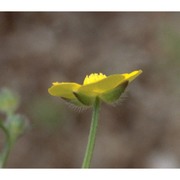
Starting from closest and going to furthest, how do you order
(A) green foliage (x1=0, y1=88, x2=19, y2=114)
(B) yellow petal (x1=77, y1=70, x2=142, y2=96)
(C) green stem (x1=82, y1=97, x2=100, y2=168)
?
(C) green stem (x1=82, y1=97, x2=100, y2=168), (B) yellow petal (x1=77, y1=70, x2=142, y2=96), (A) green foliage (x1=0, y1=88, x2=19, y2=114)

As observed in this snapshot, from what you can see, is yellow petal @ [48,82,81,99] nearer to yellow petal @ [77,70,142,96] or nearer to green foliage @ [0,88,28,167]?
yellow petal @ [77,70,142,96]

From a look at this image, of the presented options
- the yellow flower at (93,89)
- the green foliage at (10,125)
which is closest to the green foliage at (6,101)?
the green foliage at (10,125)

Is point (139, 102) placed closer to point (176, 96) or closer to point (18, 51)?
point (176, 96)

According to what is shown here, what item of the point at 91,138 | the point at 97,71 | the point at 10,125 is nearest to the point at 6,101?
the point at 10,125

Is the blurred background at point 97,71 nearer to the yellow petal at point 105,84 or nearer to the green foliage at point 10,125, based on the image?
the green foliage at point 10,125

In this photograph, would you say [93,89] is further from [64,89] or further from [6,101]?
[6,101]

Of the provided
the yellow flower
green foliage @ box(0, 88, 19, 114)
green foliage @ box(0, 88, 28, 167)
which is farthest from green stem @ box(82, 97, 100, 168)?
green foliage @ box(0, 88, 19, 114)
